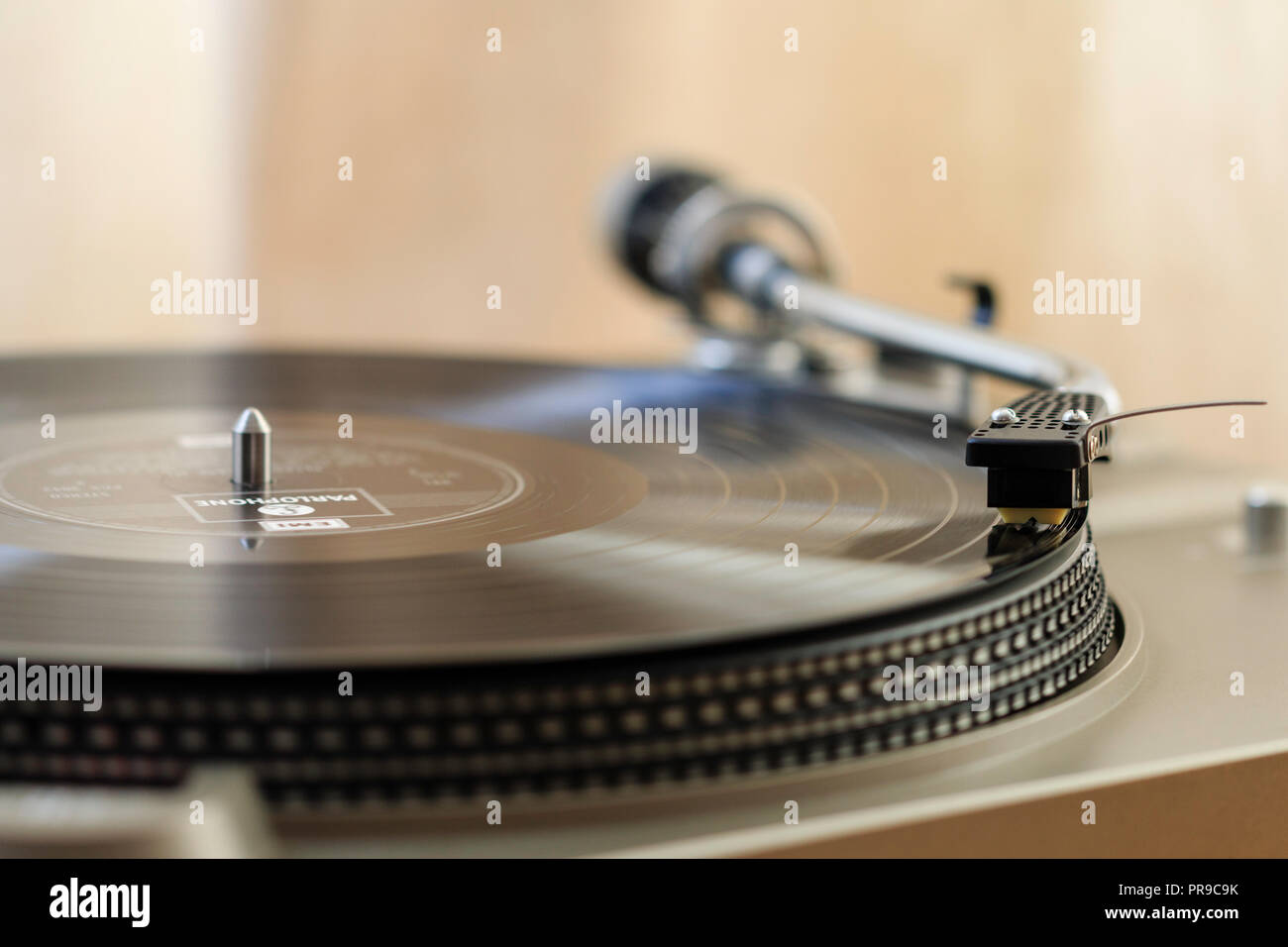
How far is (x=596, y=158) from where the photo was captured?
3.12 meters

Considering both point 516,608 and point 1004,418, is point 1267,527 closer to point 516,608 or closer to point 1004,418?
point 1004,418

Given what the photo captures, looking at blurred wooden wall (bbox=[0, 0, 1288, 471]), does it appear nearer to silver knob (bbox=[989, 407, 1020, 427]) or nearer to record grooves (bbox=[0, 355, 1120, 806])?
record grooves (bbox=[0, 355, 1120, 806])

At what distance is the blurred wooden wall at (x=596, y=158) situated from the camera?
2602 mm

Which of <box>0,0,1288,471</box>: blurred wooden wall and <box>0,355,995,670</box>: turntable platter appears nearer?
<box>0,355,995,670</box>: turntable platter

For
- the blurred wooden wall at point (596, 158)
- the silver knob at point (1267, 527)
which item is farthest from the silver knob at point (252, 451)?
the blurred wooden wall at point (596, 158)

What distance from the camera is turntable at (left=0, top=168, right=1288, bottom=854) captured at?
2.08 feet

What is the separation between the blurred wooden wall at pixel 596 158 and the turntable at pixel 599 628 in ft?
4.56

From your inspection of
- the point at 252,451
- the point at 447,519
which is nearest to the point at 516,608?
the point at 447,519

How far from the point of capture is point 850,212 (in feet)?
10.2

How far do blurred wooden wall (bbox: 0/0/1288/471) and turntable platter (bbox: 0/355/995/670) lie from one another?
1.13 m

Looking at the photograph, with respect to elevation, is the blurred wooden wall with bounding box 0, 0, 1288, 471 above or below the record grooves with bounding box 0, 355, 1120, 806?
above

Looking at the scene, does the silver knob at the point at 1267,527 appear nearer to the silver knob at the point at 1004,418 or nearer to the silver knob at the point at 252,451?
the silver knob at the point at 1004,418

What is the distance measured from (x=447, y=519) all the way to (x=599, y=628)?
1.00 ft

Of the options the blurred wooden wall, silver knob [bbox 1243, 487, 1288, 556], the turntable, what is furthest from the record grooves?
the blurred wooden wall
